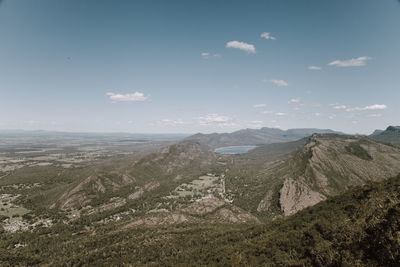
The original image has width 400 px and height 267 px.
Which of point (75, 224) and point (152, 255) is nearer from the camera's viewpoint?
point (152, 255)

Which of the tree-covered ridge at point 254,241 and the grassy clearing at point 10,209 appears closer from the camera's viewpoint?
the tree-covered ridge at point 254,241

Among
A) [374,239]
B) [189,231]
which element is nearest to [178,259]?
[189,231]

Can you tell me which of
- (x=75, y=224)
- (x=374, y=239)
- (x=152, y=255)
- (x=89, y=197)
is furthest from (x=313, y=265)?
(x=89, y=197)

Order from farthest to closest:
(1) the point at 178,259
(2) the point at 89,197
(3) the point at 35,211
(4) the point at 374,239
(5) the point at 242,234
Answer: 1. (2) the point at 89,197
2. (3) the point at 35,211
3. (5) the point at 242,234
4. (1) the point at 178,259
5. (4) the point at 374,239

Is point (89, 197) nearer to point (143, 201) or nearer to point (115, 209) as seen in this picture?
point (115, 209)

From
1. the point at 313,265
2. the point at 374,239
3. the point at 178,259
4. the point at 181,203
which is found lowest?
the point at 181,203

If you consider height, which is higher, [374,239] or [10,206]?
[374,239]

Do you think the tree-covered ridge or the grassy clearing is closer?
the tree-covered ridge

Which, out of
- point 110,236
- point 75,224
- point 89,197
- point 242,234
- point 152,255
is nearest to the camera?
point 152,255

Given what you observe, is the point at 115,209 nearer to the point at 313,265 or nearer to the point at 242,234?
the point at 242,234

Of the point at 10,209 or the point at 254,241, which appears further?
the point at 10,209

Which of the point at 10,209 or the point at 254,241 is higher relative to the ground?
the point at 254,241
